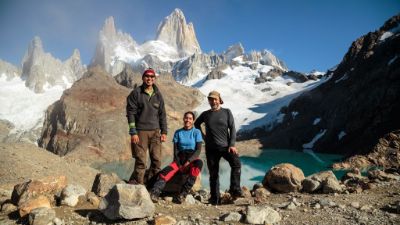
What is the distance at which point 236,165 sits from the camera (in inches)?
401

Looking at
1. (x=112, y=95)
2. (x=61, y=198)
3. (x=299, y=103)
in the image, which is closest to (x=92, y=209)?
(x=61, y=198)

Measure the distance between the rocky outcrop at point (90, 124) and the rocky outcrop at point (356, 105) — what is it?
54.3m

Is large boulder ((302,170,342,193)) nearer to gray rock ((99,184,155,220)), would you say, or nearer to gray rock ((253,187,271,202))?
gray rock ((253,187,271,202))

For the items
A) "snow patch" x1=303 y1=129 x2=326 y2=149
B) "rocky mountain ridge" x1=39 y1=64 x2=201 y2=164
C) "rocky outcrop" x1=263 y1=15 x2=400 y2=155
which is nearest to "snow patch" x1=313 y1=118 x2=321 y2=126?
"rocky outcrop" x1=263 y1=15 x2=400 y2=155

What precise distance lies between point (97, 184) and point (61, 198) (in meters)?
1.89

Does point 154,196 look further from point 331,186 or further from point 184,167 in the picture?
point 331,186

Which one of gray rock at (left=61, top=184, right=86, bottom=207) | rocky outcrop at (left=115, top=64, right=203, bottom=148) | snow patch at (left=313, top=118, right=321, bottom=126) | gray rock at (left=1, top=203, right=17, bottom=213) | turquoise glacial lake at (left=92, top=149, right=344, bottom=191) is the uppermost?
rocky outcrop at (left=115, top=64, right=203, bottom=148)

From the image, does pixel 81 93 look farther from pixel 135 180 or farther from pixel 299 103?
pixel 135 180

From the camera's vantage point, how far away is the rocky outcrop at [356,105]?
75250 mm

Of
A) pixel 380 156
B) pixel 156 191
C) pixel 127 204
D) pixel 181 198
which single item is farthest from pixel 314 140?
pixel 127 204

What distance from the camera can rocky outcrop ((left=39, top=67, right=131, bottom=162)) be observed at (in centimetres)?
9731

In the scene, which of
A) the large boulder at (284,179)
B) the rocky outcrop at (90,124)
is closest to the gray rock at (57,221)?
the large boulder at (284,179)

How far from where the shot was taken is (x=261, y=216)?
723 cm

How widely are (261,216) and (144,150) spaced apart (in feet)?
14.2
